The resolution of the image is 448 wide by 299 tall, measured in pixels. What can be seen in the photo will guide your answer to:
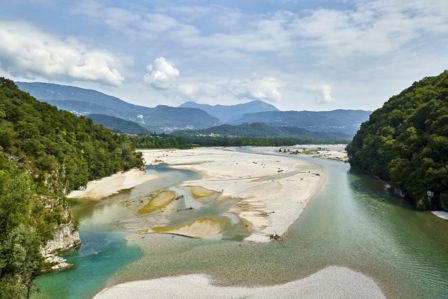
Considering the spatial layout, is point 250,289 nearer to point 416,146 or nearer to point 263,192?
point 263,192

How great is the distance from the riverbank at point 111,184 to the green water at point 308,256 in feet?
55.5

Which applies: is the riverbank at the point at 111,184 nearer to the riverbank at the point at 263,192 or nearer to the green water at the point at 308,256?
the riverbank at the point at 263,192

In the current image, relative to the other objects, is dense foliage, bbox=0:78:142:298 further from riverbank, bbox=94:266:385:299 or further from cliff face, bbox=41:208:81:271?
riverbank, bbox=94:266:385:299

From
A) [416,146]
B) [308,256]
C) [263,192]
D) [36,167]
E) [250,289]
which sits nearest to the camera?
[250,289]

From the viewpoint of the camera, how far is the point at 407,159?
65.2m

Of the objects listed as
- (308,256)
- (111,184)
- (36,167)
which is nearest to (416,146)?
(308,256)

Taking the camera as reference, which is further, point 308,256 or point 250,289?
point 308,256

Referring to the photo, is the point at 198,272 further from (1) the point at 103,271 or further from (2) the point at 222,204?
(2) the point at 222,204

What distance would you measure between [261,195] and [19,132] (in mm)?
46537

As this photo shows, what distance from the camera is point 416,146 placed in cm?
6531

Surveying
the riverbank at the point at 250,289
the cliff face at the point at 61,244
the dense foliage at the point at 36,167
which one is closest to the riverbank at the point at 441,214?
the riverbank at the point at 250,289

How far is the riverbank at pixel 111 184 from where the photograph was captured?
6794cm

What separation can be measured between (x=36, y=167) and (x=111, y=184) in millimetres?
33056

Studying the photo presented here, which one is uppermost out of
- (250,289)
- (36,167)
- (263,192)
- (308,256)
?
(36,167)
